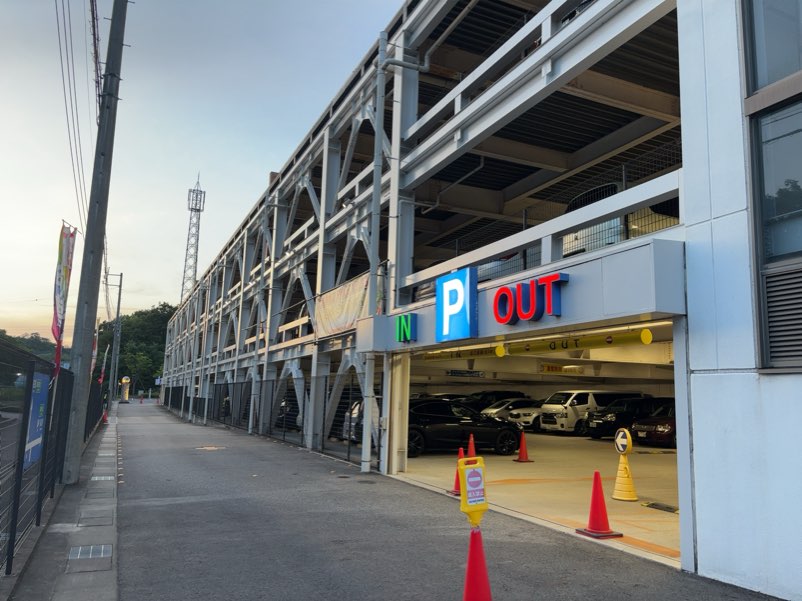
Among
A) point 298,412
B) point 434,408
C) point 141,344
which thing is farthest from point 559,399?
point 141,344

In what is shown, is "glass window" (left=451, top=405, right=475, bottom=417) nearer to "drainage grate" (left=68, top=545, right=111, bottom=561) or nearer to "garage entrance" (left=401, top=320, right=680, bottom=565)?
"garage entrance" (left=401, top=320, right=680, bottom=565)

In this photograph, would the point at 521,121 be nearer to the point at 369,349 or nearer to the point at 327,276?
the point at 369,349

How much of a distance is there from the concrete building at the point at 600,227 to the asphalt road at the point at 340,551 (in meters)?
1.24

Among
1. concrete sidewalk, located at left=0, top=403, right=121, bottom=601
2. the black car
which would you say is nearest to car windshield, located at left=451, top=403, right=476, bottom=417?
the black car

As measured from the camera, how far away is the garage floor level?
8.09 metres

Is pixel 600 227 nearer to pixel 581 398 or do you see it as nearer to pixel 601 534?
pixel 601 534

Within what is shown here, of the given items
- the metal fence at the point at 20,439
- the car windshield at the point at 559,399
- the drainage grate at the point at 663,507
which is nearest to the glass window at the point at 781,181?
the drainage grate at the point at 663,507

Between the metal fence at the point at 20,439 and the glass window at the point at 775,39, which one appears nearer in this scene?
the metal fence at the point at 20,439

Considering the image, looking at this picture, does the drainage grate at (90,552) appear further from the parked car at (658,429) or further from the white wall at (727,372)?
the parked car at (658,429)

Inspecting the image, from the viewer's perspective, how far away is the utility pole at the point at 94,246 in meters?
11.6

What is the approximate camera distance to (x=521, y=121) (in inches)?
509

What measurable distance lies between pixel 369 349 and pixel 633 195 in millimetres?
7047

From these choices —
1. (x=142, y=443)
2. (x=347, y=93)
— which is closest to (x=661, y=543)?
(x=347, y=93)

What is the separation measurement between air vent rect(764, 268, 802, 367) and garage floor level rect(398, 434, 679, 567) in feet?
8.10
